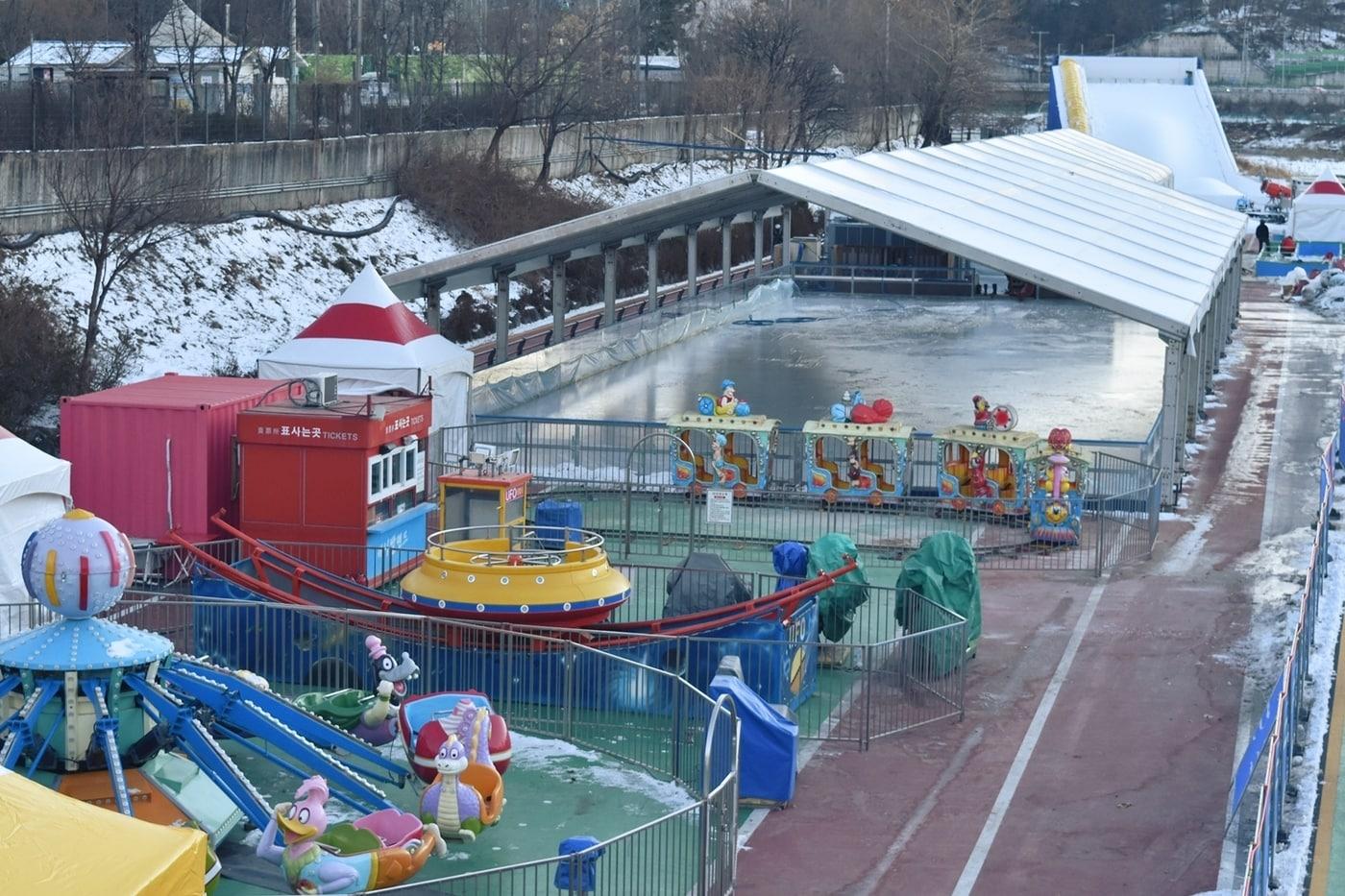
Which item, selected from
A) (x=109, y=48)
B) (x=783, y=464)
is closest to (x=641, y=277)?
(x=109, y=48)

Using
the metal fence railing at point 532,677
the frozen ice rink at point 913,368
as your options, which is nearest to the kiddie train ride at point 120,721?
the metal fence railing at point 532,677

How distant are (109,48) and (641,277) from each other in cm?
1687

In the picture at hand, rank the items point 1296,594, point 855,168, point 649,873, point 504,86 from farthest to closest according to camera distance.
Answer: point 504,86 → point 855,168 → point 1296,594 → point 649,873

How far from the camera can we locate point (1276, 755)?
44.5 feet

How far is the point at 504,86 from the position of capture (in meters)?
67.5

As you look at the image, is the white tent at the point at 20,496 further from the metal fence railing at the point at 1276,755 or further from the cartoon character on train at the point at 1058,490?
the cartoon character on train at the point at 1058,490

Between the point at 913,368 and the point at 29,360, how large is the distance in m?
17.5

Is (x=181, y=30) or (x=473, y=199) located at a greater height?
(x=181, y=30)

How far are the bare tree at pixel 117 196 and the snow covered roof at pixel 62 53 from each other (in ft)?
41.9

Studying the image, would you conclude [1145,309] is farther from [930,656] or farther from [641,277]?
[641,277]

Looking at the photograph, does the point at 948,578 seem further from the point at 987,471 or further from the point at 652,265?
the point at 652,265

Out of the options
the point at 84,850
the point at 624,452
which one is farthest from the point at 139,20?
the point at 84,850

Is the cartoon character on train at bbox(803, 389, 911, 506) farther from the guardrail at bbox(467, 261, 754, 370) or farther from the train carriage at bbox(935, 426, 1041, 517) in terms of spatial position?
the guardrail at bbox(467, 261, 754, 370)

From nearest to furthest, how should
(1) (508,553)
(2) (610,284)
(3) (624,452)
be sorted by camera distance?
(1) (508,553) < (3) (624,452) < (2) (610,284)
